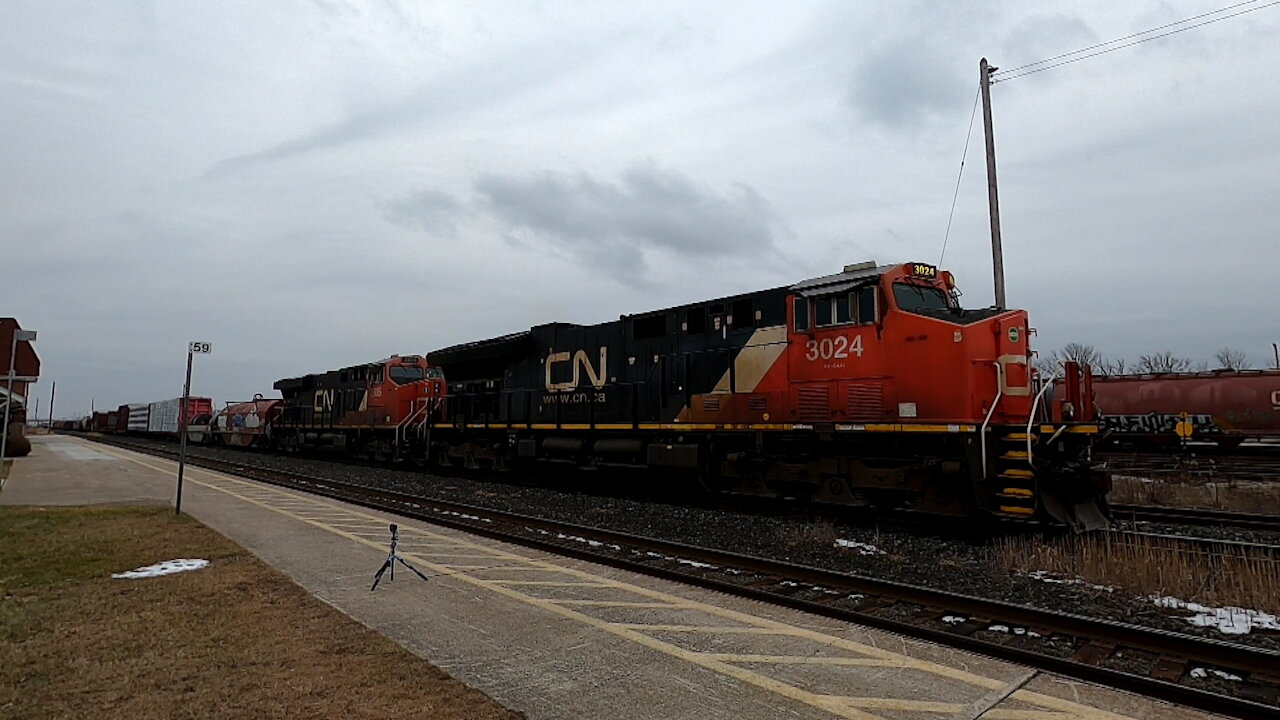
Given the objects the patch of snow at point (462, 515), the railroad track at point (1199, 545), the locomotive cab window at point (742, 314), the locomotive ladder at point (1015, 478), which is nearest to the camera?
the railroad track at point (1199, 545)

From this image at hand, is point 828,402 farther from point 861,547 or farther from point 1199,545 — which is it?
point 1199,545

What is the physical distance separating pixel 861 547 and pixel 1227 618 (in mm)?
3637

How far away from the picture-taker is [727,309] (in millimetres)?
12945

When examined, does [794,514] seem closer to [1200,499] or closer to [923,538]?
[923,538]

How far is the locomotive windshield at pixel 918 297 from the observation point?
33.6ft

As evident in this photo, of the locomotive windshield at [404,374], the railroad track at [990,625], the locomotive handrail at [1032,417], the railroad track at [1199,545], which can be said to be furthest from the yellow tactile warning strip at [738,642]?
the locomotive windshield at [404,374]

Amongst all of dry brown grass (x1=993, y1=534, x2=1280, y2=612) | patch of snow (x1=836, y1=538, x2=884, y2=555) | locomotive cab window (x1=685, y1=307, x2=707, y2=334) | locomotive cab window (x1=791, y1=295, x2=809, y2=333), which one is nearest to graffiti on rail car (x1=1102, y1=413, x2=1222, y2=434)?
locomotive cab window (x1=685, y1=307, x2=707, y2=334)

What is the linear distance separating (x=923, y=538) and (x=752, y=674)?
5.67m

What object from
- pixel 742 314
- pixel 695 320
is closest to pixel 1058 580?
pixel 742 314

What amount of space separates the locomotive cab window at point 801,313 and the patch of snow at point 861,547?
3.46 metres

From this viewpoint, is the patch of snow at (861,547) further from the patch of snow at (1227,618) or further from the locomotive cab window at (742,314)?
the locomotive cab window at (742,314)

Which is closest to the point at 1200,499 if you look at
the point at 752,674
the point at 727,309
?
the point at 727,309

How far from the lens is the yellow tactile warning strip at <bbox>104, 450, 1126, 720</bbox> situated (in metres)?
4.02

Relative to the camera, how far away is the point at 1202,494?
14156 millimetres
